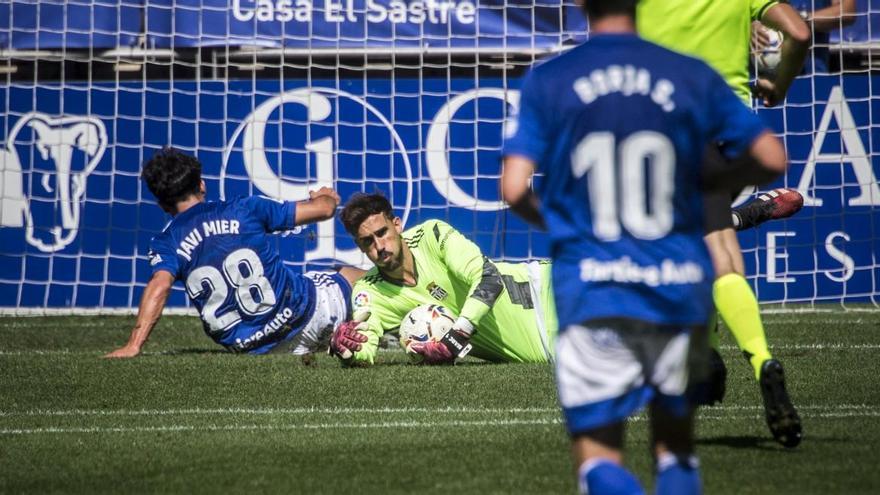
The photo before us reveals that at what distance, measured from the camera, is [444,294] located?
9367 millimetres

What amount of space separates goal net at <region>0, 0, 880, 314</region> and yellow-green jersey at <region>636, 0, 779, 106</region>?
22.7 feet

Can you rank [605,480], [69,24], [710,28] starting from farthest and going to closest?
[69,24] < [710,28] < [605,480]

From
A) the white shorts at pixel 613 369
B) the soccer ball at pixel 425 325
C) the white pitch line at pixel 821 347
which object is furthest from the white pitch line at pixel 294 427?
the white pitch line at pixel 821 347

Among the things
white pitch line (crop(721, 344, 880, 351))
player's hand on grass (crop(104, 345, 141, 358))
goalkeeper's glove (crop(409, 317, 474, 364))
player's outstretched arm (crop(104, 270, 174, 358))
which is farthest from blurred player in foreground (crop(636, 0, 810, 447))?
player's hand on grass (crop(104, 345, 141, 358))

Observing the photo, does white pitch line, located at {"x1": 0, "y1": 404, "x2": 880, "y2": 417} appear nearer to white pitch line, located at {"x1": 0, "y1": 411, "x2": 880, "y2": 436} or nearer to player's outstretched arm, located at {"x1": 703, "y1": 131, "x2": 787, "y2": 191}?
white pitch line, located at {"x1": 0, "y1": 411, "x2": 880, "y2": 436}

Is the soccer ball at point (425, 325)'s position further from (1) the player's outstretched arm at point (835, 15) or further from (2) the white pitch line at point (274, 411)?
(1) the player's outstretched arm at point (835, 15)

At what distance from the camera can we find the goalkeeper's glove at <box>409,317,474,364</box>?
8.66 m

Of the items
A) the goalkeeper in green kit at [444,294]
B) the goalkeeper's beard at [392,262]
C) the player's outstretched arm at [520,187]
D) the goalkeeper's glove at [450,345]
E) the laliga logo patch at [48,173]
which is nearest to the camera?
the player's outstretched arm at [520,187]

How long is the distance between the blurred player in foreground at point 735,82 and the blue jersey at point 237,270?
4.23m

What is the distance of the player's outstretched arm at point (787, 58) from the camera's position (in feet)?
18.3

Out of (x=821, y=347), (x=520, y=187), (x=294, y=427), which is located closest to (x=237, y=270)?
(x=294, y=427)

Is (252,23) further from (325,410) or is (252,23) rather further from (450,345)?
(325,410)

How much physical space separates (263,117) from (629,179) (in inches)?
395

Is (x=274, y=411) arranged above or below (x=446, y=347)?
below
